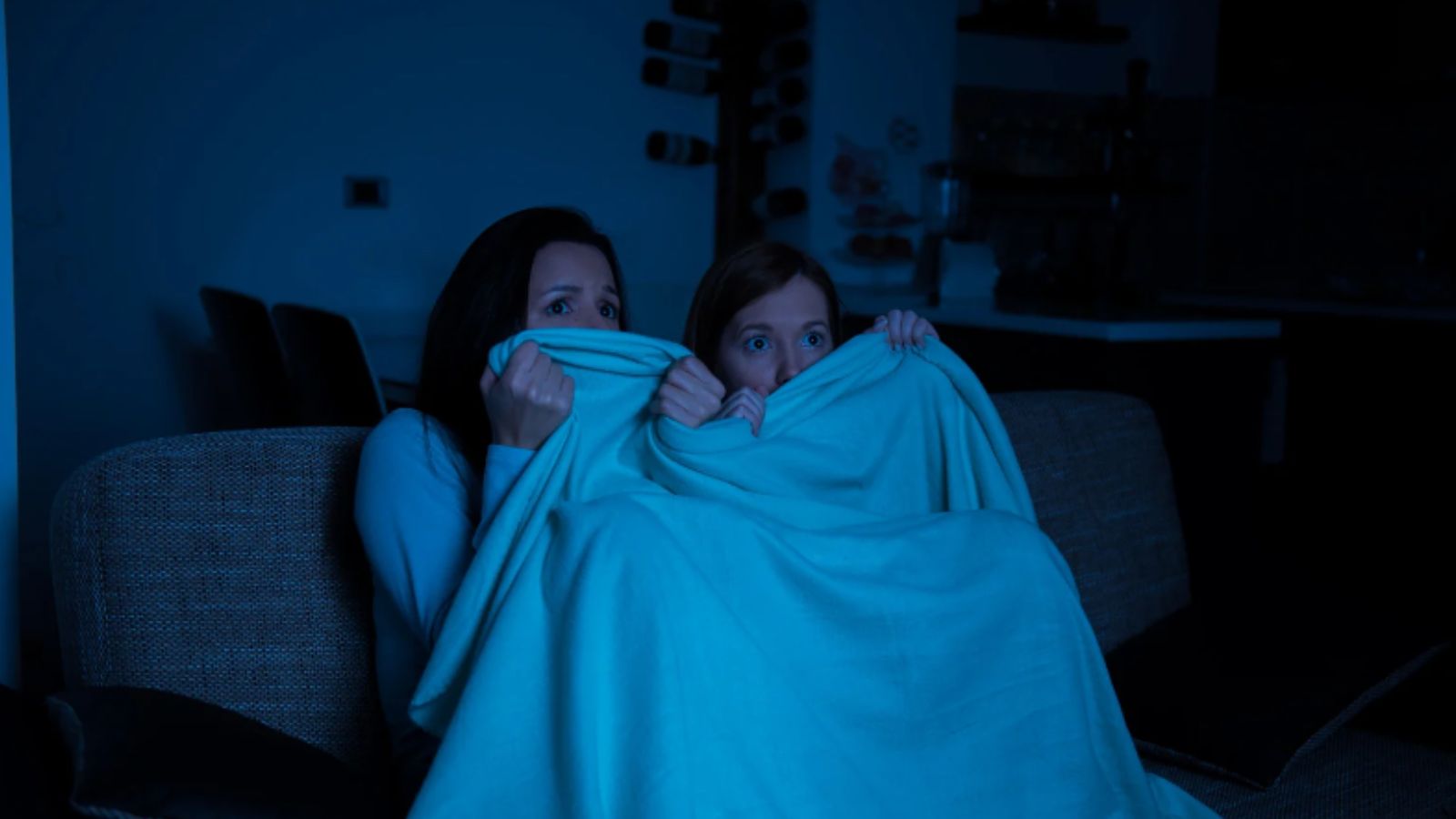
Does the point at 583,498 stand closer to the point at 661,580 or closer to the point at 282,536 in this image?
the point at 661,580

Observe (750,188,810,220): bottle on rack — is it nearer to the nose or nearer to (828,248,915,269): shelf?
(828,248,915,269): shelf

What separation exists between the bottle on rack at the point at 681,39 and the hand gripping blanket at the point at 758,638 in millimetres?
2968

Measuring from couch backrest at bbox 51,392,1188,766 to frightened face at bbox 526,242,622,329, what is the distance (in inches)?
10.7

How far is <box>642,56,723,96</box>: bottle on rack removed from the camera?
4152 millimetres

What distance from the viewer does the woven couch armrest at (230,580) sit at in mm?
1248

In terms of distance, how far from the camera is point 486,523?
3.80 ft

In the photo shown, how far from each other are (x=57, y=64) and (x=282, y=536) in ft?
8.43

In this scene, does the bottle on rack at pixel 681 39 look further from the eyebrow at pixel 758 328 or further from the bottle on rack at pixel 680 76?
the eyebrow at pixel 758 328

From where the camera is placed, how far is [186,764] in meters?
0.97

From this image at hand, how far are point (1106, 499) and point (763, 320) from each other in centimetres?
69

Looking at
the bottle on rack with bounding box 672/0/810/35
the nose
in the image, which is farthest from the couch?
the bottle on rack with bounding box 672/0/810/35

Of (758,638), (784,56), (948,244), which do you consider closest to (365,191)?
(784,56)

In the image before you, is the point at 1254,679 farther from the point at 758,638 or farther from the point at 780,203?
the point at 780,203

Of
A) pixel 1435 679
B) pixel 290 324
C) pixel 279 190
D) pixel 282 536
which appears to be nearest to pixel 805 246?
pixel 279 190
